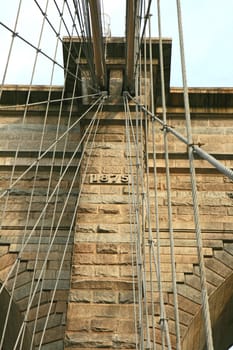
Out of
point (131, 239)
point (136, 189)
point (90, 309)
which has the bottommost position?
point (90, 309)

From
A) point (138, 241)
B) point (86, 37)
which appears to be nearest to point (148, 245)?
point (138, 241)

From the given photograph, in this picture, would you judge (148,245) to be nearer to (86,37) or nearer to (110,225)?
(110,225)

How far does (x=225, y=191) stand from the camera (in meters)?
6.34

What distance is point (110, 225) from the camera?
5508 mm

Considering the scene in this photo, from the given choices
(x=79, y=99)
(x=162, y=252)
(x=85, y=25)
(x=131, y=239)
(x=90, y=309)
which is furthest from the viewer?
(x=79, y=99)

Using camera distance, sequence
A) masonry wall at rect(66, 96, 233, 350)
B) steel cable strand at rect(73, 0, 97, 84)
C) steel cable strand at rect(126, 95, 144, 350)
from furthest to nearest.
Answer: steel cable strand at rect(73, 0, 97, 84) → masonry wall at rect(66, 96, 233, 350) → steel cable strand at rect(126, 95, 144, 350)

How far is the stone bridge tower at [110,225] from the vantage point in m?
4.97

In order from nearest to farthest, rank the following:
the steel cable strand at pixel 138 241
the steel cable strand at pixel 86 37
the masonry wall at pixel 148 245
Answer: the steel cable strand at pixel 138 241 < the masonry wall at pixel 148 245 < the steel cable strand at pixel 86 37

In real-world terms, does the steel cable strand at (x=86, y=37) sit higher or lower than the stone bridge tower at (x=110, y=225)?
higher

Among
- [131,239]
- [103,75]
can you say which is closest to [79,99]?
[103,75]

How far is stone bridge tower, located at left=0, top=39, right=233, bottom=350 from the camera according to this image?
4969 mm

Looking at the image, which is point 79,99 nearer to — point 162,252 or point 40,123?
point 40,123

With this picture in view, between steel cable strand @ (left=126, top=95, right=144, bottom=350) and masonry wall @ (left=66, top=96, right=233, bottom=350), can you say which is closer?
steel cable strand @ (left=126, top=95, right=144, bottom=350)

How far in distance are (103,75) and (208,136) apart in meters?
1.39
